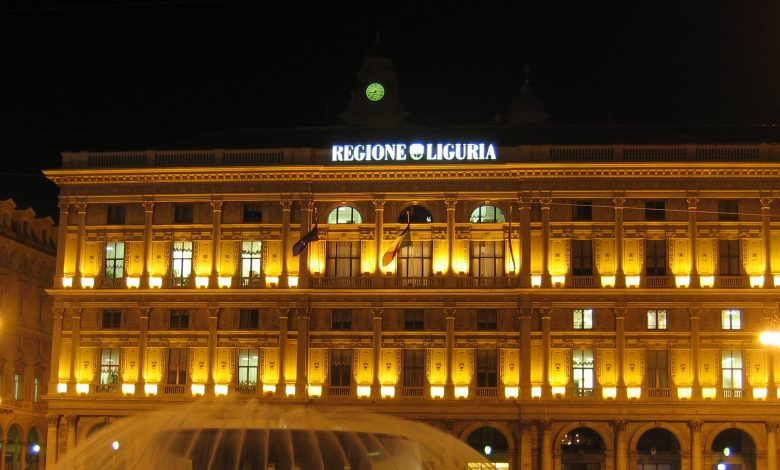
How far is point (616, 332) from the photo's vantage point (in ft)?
236

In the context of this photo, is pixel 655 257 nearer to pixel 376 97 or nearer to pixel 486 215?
pixel 486 215

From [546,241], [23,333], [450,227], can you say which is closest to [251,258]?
[450,227]

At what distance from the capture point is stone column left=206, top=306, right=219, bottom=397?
242ft

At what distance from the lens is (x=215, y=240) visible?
75125 mm

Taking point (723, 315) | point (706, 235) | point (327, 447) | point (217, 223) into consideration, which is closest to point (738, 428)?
point (723, 315)

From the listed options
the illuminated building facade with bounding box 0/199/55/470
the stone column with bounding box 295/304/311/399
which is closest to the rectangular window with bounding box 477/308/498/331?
the stone column with bounding box 295/304/311/399

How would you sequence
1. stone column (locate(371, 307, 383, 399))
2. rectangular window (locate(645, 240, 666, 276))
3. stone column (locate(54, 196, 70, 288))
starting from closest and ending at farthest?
stone column (locate(371, 307, 383, 399)), rectangular window (locate(645, 240, 666, 276)), stone column (locate(54, 196, 70, 288))

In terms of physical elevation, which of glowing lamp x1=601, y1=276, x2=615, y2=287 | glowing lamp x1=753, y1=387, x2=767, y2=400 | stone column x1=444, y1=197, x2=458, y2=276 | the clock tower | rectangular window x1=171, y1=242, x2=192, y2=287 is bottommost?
glowing lamp x1=753, y1=387, x2=767, y2=400

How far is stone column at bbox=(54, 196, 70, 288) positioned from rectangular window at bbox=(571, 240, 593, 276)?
2888 cm

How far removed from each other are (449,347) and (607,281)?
9.36m

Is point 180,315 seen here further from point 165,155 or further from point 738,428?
point 738,428

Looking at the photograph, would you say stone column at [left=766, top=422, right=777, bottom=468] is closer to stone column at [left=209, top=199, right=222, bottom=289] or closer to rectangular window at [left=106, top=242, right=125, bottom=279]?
stone column at [left=209, top=199, right=222, bottom=289]

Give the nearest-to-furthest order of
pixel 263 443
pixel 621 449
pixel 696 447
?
pixel 263 443, pixel 696 447, pixel 621 449

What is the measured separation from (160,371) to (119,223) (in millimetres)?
8997
